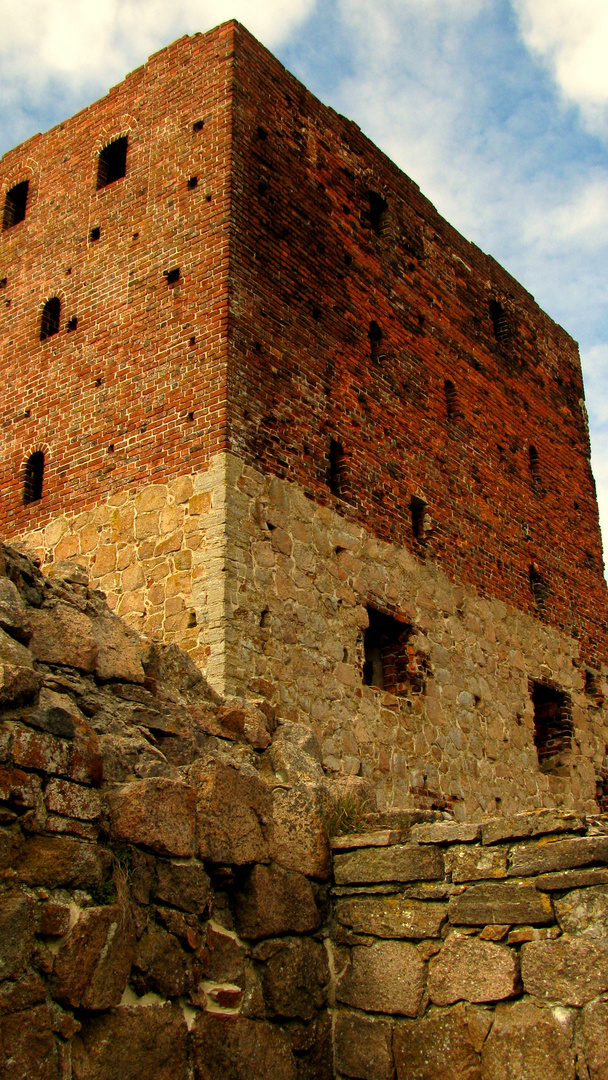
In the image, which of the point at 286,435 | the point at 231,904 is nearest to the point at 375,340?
the point at 286,435

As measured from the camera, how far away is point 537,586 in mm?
13789

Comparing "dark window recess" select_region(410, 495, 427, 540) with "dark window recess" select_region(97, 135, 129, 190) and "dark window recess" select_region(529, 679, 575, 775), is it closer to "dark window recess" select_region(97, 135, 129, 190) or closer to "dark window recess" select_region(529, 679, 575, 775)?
"dark window recess" select_region(529, 679, 575, 775)

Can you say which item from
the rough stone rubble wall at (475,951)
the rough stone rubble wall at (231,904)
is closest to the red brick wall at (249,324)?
the rough stone rubble wall at (231,904)

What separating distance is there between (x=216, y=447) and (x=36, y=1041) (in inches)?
247

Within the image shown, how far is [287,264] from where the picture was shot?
10781mm

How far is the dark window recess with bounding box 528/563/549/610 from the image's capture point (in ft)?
45.1

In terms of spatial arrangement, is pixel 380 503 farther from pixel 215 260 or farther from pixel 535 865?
pixel 535 865

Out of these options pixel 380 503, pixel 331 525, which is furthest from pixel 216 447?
pixel 380 503

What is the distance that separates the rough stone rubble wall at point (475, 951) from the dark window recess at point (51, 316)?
27.3ft

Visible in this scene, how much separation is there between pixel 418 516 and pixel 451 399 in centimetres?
217

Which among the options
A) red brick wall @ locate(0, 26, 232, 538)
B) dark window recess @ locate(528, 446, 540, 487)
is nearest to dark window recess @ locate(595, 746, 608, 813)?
dark window recess @ locate(528, 446, 540, 487)

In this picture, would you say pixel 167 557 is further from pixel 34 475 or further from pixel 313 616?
pixel 34 475

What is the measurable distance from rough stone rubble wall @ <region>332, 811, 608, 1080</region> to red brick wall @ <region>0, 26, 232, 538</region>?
5.16 meters

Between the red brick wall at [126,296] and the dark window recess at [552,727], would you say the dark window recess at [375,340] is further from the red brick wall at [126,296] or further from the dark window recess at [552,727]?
the dark window recess at [552,727]
